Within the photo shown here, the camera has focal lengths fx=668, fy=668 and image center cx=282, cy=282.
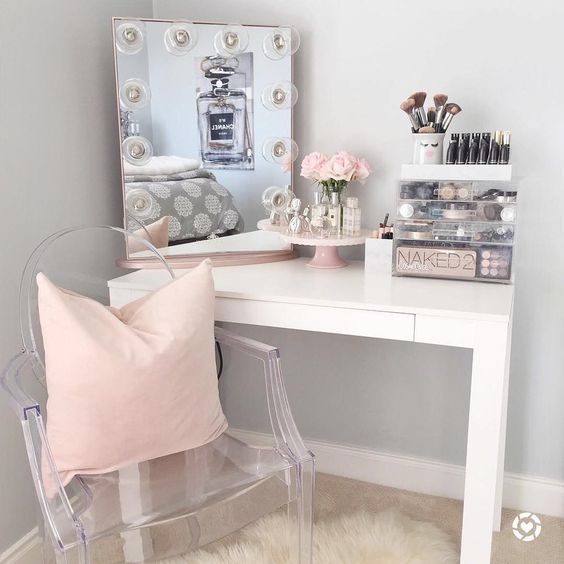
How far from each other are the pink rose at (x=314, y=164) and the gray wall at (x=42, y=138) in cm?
57

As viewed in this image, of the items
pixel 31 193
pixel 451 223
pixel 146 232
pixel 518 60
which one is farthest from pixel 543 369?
pixel 31 193

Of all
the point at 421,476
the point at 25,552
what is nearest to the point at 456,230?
the point at 421,476

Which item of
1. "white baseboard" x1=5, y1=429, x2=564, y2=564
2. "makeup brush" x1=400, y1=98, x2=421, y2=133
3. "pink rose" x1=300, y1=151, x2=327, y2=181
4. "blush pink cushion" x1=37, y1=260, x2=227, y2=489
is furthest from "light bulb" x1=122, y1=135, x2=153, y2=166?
"white baseboard" x1=5, y1=429, x2=564, y2=564

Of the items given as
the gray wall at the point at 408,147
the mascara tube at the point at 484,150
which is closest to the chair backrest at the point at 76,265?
the gray wall at the point at 408,147

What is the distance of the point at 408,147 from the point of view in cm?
189

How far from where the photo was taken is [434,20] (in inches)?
70.5

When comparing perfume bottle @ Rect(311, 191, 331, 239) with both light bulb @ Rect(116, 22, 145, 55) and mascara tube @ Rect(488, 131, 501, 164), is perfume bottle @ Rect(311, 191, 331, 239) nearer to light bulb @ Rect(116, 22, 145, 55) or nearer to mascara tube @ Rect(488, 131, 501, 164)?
mascara tube @ Rect(488, 131, 501, 164)

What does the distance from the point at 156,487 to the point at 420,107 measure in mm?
1111

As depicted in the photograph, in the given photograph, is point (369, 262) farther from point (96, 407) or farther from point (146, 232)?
point (96, 407)

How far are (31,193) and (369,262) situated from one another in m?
0.88

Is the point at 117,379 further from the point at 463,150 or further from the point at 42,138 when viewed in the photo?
the point at 463,150

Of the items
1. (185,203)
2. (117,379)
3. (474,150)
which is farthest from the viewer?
(185,203)

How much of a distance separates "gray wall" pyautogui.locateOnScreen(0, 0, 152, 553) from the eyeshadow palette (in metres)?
0.86

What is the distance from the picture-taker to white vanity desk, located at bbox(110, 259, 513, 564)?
1432mm
